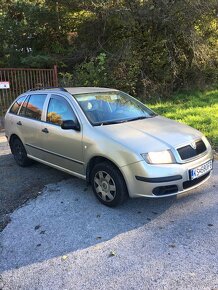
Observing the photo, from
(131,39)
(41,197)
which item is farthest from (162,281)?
(131,39)

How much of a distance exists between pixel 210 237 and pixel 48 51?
13263mm

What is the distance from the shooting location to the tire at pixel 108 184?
13.9 feet

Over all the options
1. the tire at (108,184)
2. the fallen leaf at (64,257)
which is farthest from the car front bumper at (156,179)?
the fallen leaf at (64,257)

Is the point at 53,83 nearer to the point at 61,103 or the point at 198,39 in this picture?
the point at 198,39

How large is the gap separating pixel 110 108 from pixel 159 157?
145 cm

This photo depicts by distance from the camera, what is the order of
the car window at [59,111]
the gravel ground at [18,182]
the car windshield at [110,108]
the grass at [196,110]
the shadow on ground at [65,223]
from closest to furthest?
the shadow on ground at [65,223], the gravel ground at [18,182], the car windshield at [110,108], the car window at [59,111], the grass at [196,110]

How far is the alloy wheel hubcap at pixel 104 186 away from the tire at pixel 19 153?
2.23 metres

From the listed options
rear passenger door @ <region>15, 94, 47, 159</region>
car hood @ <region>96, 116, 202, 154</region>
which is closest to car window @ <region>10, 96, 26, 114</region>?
rear passenger door @ <region>15, 94, 47, 159</region>

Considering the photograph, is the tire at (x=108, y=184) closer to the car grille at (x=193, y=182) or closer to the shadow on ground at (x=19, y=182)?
the car grille at (x=193, y=182)

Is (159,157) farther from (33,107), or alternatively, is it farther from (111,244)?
(33,107)

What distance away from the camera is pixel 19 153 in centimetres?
648

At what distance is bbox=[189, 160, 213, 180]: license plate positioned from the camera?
13.7ft

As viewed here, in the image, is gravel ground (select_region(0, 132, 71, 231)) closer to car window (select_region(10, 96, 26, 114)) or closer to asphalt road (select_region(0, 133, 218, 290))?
asphalt road (select_region(0, 133, 218, 290))

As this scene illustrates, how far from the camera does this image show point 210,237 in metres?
3.66
